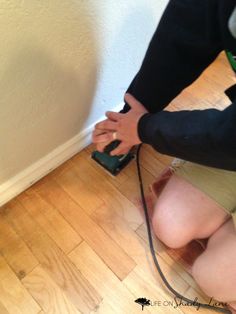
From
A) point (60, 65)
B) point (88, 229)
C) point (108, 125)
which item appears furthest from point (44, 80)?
point (88, 229)

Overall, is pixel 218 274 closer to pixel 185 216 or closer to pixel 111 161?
pixel 185 216

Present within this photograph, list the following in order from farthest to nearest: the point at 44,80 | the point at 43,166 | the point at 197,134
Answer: the point at 43,166, the point at 44,80, the point at 197,134

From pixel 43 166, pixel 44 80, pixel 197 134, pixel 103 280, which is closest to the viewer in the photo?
pixel 197 134

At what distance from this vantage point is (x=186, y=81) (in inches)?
27.2

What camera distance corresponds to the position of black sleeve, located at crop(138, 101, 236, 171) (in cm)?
48

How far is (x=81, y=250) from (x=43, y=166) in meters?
0.23

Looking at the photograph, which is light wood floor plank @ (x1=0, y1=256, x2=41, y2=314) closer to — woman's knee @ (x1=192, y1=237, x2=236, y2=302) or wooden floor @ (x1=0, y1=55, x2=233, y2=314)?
wooden floor @ (x1=0, y1=55, x2=233, y2=314)

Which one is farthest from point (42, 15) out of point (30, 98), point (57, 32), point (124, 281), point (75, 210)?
point (124, 281)

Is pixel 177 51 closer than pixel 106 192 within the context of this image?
Yes

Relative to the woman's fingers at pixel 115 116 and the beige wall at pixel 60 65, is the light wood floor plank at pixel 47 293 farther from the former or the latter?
the woman's fingers at pixel 115 116

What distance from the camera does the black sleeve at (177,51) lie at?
57cm

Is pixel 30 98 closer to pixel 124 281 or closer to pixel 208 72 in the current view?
pixel 124 281

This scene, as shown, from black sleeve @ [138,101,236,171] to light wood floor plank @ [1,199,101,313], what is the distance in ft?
1.15

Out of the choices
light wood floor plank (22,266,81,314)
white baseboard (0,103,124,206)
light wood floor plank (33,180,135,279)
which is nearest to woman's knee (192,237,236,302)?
light wood floor plank (33,180,135,279)
